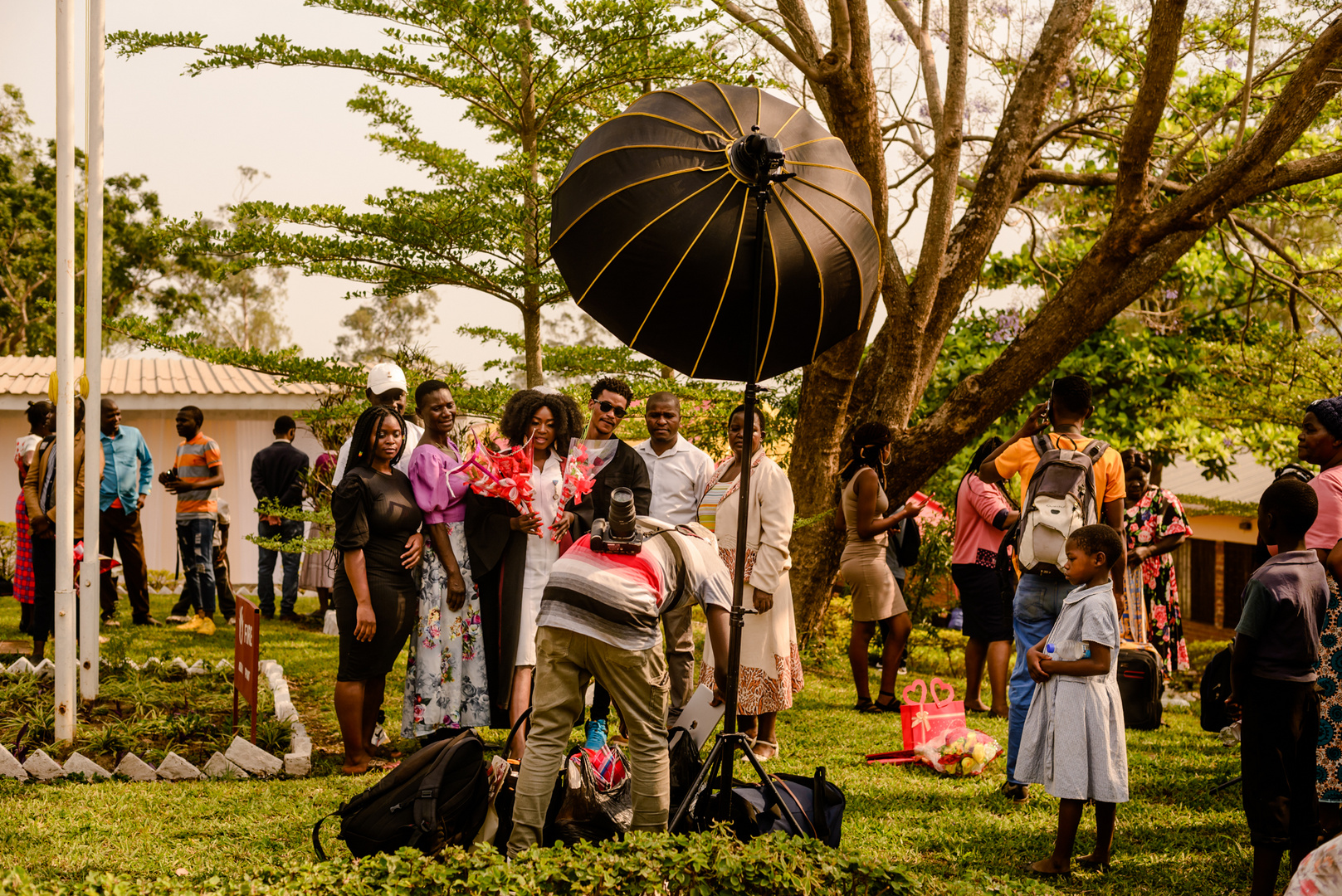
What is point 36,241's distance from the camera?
27.7m

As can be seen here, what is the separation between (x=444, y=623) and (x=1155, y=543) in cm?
618

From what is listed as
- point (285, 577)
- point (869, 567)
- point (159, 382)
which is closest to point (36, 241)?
point (159, 382)

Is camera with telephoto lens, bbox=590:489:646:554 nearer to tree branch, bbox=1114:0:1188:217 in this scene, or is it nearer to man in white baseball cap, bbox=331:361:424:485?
man in white baseball cap, bbox=331:361:424:485

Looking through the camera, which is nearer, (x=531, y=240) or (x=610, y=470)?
(x=610, y=470)

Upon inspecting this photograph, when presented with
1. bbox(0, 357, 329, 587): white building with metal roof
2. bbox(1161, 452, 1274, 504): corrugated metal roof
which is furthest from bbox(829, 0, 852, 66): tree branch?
bbox(1161, 452, 1274, 504): corrugated metal roof

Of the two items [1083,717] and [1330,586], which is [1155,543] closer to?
[1330,586]

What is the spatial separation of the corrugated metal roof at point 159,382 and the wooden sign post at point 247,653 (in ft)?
32.4

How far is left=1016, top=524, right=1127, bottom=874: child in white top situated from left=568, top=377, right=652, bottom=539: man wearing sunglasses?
2428 mm

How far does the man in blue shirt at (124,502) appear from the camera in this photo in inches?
385

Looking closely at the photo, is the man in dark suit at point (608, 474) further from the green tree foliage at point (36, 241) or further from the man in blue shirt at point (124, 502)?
the green tree foliage at point (36, 241)

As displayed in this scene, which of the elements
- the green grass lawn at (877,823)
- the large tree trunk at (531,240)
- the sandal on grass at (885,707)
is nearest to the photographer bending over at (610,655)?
the green grass lawn at (877,823)

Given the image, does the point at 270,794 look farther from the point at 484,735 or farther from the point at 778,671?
the point at 778,671

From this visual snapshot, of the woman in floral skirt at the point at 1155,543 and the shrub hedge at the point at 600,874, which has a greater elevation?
the woman in floral skirt at the point at 1155,543

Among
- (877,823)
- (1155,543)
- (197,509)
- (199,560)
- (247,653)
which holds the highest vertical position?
(197,509)
